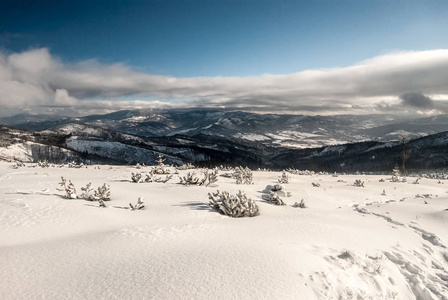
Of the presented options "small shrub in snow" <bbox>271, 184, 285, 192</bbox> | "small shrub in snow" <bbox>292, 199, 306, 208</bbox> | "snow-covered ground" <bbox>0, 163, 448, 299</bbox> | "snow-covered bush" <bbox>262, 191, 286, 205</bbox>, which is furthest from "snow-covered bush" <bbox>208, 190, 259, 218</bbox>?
"small shrub in snow" <bbox>271, 184, 285, 192</bbox>

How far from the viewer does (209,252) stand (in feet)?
14.9

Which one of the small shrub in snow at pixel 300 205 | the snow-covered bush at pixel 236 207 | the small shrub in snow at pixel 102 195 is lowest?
the small shrub in snow at pixel 300 205

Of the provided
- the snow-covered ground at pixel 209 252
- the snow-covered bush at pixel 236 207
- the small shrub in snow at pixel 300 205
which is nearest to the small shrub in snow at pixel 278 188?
the small shrub in snow at pixel 300 205

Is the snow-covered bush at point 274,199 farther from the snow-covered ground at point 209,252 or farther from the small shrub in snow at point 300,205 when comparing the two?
the snow-covered ground at point 209,252

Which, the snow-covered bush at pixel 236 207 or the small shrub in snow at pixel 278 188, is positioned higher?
the snow-covered bush at pixel 236 207

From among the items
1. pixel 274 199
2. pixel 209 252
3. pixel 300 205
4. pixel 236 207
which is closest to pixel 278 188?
pixel 274 199

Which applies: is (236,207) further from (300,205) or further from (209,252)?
(209,252)

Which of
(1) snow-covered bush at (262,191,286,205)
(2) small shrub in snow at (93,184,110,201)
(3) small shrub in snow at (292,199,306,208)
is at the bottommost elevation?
(3) small shrub in snow at (292,199,306,208)

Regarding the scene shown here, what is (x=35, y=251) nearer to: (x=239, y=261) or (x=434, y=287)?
(x=239, y=261)

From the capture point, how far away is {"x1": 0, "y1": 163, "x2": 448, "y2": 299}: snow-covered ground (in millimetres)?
3479

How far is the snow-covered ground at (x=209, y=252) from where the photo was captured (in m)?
3.48

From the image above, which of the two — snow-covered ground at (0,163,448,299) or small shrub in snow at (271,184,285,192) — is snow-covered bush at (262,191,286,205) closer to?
snow-covered ground at (0,163,448,299)

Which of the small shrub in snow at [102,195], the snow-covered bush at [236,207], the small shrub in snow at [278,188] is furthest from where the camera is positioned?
the small shrub in snow at [278,188]

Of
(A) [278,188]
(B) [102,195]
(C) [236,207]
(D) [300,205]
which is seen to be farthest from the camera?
(A) [278,188]
